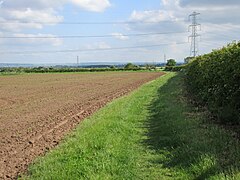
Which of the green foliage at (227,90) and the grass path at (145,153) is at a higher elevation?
the green foliage at (227,90)

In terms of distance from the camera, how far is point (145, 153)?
9.49 metres

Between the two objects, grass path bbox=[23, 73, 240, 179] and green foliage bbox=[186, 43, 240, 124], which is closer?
grass path bbox=[23, 73, 240, 179]

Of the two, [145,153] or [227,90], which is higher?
[227,90]

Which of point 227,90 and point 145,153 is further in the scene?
point 227,90

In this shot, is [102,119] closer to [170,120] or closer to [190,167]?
[170,120]

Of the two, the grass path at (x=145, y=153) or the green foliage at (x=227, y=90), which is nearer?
the grass path at (x=145, y=153)

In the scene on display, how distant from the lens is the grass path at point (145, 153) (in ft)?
25.1

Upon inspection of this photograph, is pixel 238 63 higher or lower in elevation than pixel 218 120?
higher

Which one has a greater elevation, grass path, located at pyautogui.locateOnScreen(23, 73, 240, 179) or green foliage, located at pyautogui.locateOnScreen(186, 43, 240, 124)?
green foliage, located at pyautogui.locateOnScreen(186, 43, 240, 124)

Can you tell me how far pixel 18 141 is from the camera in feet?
36.6

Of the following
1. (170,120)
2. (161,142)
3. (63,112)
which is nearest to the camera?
(161,142)

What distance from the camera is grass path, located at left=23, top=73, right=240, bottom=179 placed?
7.64m

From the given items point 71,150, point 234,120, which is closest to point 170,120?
point 234,120

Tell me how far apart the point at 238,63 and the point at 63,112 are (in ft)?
30.1
